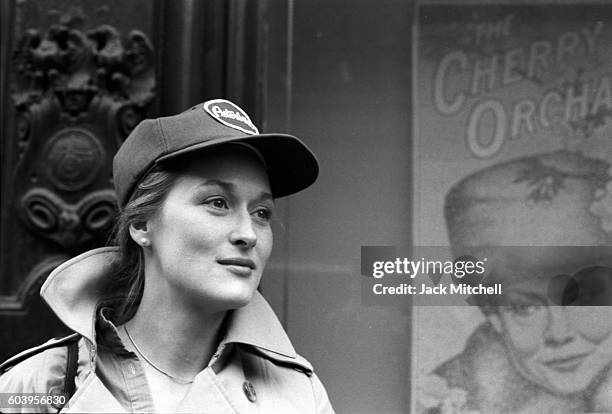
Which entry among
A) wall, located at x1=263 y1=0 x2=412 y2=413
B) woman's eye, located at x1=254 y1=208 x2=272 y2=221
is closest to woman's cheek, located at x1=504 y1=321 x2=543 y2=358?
wall, located at x1=263 y1=0 x2=412 y2=413

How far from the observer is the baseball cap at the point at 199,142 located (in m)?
2.61

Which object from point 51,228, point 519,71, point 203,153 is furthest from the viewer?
point 519,71

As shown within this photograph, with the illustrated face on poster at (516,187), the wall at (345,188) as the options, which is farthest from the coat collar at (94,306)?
the illustrated face on poster at (516,187)

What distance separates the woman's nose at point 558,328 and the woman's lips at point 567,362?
2.6 inches

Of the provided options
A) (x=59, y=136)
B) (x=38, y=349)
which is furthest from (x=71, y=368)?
(x=59, y=136)

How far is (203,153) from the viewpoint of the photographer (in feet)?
8.64

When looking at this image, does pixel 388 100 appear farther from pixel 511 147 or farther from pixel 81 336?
A: pixel 81 336

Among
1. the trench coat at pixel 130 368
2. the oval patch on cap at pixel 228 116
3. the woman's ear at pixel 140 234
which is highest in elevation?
the oval patch on cap at pixel 228 116

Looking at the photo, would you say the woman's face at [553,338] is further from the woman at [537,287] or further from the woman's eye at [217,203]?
the woman's eye at [217,203]

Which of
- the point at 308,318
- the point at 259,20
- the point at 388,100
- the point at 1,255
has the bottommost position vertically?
the point at 308,318

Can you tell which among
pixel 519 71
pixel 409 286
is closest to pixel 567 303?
pixel 409 286

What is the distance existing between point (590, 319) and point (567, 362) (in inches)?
7.9

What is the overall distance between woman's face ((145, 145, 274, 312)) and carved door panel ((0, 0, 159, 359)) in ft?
3.43

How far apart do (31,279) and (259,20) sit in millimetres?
1391
